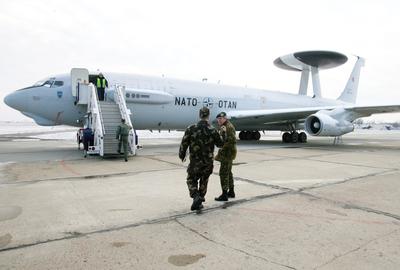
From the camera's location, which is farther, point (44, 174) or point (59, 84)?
point (59, 84)

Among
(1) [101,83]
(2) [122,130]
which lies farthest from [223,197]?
(1) [101,83]

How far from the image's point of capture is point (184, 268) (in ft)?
10.2

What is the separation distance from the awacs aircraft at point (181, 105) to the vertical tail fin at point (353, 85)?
2.29 metres

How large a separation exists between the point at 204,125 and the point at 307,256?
241 centimetres

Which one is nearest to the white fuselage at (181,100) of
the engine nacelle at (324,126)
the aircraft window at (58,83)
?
the aircraft window at (58,83)

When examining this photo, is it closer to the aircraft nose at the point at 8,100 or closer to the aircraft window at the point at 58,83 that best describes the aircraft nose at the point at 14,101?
the aircraft nose at the point at 8,100

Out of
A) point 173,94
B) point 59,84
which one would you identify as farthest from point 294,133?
point 59,84

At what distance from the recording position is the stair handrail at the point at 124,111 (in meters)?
12.0

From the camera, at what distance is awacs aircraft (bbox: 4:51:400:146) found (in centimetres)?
1369

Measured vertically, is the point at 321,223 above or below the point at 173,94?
below

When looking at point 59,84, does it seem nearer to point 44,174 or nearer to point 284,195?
point 44,174

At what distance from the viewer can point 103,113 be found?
1318 cm

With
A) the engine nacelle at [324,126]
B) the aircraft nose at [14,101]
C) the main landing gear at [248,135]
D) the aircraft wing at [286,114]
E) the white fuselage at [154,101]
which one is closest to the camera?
the aircraft nose at [14,101]

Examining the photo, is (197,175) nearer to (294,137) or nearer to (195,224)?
(195,224)
